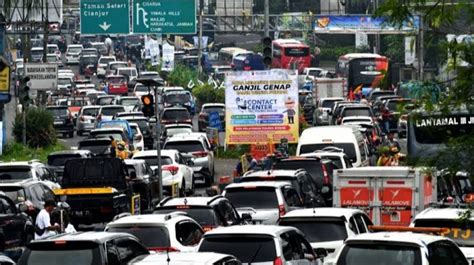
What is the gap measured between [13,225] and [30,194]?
4.04 m

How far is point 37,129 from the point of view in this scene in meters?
61.0

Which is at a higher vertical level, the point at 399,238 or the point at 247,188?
the point at 399,238

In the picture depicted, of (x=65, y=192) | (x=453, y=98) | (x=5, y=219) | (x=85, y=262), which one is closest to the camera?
(x=453, y=98)

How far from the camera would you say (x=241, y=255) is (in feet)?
67.5

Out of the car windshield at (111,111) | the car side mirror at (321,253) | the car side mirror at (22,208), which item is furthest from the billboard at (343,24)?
the car side mirror at (321,253)

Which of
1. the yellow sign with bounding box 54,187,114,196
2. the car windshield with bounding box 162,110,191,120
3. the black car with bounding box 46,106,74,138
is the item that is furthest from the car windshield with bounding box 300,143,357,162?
the black car with bounding box 46,106,74,138

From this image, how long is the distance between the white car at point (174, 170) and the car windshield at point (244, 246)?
67.0 ft

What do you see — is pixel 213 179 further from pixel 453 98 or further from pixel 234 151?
pixel 453 98

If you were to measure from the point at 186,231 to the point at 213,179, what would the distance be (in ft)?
82.4

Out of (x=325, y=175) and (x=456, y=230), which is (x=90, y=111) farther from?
(x=456, y=230)

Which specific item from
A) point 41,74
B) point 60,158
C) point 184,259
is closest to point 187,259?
point 184,259

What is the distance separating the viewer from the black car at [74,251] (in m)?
19.8

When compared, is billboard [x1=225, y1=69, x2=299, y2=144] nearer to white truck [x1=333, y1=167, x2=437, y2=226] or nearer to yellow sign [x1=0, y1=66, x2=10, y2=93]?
yellow sign [x1=0, y1=66, x2=10, y2=93]

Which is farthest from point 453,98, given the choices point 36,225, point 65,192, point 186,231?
point 65,192
